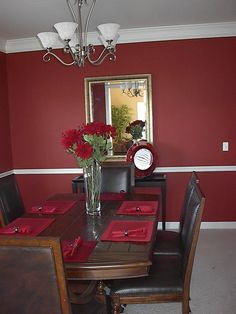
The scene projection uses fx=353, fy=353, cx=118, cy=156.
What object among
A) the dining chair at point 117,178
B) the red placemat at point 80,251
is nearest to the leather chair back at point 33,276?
the red placemat at point 80,251

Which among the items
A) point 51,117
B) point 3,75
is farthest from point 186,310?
point 3,75

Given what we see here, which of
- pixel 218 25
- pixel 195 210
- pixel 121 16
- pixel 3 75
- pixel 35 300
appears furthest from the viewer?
pixel 3 75

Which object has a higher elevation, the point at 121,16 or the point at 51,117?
the point at 121,16

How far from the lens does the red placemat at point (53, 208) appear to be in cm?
259

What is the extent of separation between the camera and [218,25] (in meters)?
4.09

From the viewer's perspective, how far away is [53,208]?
266 cm

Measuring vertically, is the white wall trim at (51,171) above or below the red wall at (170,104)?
below

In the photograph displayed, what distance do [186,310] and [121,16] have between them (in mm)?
2864

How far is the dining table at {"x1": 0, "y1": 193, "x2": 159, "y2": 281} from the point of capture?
66.7 inches

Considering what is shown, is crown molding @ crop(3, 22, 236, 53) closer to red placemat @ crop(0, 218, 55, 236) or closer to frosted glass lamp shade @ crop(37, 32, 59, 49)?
frosted glass lamp shade @ crop(37, 32, 59, 49)

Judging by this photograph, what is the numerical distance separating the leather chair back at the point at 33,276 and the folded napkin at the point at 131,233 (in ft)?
2.30

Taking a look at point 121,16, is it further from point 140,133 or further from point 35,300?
point 35,300

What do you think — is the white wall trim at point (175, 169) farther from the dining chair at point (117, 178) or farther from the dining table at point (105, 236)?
the dining table at point (105, 236)

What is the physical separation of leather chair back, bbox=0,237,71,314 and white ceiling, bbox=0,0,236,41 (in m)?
2.45
